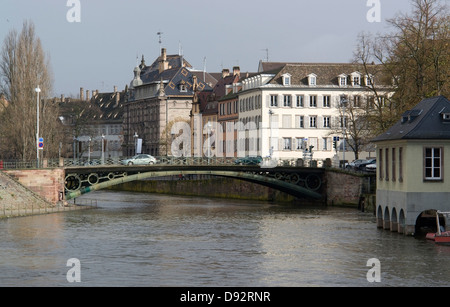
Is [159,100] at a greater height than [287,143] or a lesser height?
greater

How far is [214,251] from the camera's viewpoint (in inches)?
2068

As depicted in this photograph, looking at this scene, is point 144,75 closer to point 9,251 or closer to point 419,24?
point 419,24

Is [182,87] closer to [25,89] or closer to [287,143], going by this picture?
[287,143]

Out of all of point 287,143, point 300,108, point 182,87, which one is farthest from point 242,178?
point 182,87

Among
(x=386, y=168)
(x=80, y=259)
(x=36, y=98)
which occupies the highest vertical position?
(x=36, y=98)

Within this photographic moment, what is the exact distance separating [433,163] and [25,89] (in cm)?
4463

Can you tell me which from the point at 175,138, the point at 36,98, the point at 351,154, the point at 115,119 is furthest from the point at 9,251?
the point at 115,119

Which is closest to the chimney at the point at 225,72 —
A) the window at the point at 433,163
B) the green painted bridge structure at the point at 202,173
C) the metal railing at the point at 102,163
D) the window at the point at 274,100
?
the window at the point at 274,100

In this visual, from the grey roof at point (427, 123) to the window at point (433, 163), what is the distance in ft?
2.87

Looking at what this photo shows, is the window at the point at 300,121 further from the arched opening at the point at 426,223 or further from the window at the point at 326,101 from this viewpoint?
the arched opening at the point at 426,223

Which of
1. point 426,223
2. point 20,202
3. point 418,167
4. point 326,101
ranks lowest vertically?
point 426,223

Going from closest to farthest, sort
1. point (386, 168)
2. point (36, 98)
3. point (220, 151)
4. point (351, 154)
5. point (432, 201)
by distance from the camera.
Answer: point (432, 201) → point (386, 168) → point (36, 98) → point (351, 154) → point (220, 151)

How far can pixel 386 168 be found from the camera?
60.3 m

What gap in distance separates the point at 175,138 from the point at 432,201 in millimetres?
101937
